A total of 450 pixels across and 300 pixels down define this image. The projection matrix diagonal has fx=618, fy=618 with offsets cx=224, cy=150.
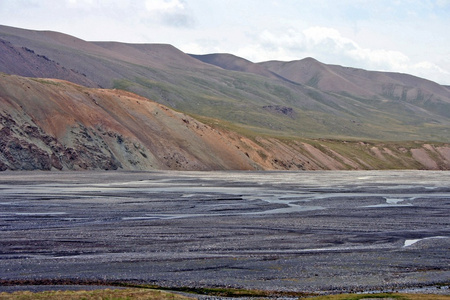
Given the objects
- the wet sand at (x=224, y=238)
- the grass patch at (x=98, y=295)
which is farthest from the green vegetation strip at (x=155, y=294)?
the wet sand at (x=224, y=238)

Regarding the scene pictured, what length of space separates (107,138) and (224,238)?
209 ft

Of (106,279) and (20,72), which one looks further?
(20,72)

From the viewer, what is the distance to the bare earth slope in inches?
3246

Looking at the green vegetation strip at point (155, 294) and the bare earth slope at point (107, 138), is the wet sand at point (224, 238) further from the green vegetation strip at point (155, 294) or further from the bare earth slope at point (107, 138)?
the bare earth slope at point (107, 138)

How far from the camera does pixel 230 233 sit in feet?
110

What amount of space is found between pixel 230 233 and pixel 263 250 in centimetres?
511

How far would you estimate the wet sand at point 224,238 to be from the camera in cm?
2338

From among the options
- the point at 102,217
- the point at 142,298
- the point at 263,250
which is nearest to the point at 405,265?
the point at 263,250

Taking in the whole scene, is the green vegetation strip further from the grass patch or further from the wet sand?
the wet sand

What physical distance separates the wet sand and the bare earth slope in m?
25.1

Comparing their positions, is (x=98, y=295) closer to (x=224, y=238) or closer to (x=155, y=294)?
(x=155, y=294)

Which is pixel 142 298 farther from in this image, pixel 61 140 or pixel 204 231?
pixel 61 140

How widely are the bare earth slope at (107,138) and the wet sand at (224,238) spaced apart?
2506 centimetres

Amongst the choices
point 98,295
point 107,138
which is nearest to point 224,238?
point 98,295
